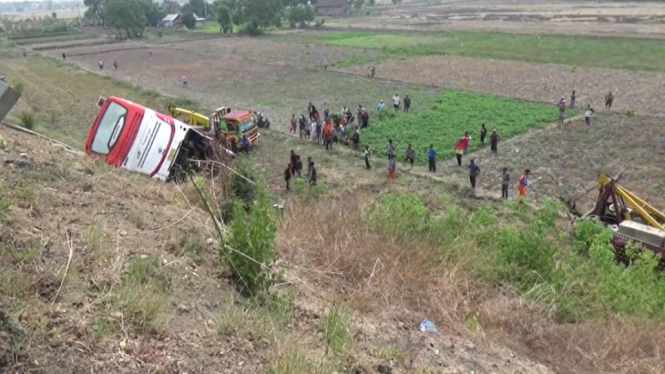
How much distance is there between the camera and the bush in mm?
5578

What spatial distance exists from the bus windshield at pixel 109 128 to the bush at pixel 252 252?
8694 mm

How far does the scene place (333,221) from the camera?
27.7 ft

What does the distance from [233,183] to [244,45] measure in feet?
184

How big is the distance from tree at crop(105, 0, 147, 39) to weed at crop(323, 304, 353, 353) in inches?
2866

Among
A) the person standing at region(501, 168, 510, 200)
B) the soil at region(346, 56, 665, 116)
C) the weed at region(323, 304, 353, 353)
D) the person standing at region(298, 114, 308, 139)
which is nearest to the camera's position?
the weed at region(323, 304, 353, 353)

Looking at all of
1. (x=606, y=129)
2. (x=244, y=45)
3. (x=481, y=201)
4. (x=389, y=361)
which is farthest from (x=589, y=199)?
(x=244, y=45)

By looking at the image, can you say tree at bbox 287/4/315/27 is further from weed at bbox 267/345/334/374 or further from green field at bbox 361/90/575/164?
weed at bbox 267/345/334/374

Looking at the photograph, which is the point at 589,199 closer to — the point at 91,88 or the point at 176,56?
the point at 91,88

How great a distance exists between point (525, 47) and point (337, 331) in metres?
50.5

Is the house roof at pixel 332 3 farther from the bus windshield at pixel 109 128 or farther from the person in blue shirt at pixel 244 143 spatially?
the bus windshield at pixel 109 128

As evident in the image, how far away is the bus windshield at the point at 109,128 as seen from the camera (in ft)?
43.3

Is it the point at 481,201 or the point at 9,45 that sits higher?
the point at 9,45

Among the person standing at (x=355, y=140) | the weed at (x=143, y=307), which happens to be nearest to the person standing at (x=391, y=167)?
the person standing at (x=355, y=140)

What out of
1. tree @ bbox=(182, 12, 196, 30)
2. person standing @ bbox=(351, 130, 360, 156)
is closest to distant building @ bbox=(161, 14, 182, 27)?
tree @ bbox=(182, 12, 196, 30)
